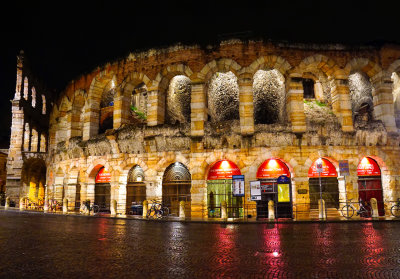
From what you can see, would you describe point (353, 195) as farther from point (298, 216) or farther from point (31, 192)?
point (31, 192)

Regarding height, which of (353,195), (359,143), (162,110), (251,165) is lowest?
(353,195)

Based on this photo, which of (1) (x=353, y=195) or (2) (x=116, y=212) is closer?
(1) (x=353, y=195)

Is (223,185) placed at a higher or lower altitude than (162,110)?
lower

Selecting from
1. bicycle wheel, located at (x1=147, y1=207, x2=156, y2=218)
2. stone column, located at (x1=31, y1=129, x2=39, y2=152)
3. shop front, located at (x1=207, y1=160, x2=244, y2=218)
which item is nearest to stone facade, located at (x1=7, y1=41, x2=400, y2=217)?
shop front, located at (x1=207, y1=160, x2=244, y2=218)

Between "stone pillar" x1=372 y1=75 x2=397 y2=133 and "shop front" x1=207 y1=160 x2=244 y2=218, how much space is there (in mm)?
7956

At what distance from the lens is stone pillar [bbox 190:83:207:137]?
1555 cm

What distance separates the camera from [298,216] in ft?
47.2

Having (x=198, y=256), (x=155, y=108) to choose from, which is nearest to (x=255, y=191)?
(x=155, y=108)

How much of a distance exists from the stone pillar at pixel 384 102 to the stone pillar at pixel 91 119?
16.2m

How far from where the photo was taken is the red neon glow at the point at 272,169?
1512 cm

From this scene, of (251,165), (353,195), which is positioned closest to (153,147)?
(251,165)

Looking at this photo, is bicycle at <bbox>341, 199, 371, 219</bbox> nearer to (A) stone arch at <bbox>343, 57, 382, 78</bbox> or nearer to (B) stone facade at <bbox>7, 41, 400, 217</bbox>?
(B) stone facade at <bbox>7, 41, 400, 217</bbox>

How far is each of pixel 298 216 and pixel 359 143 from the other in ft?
16.0

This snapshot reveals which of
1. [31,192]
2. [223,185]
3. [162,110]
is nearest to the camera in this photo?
[223,185]
